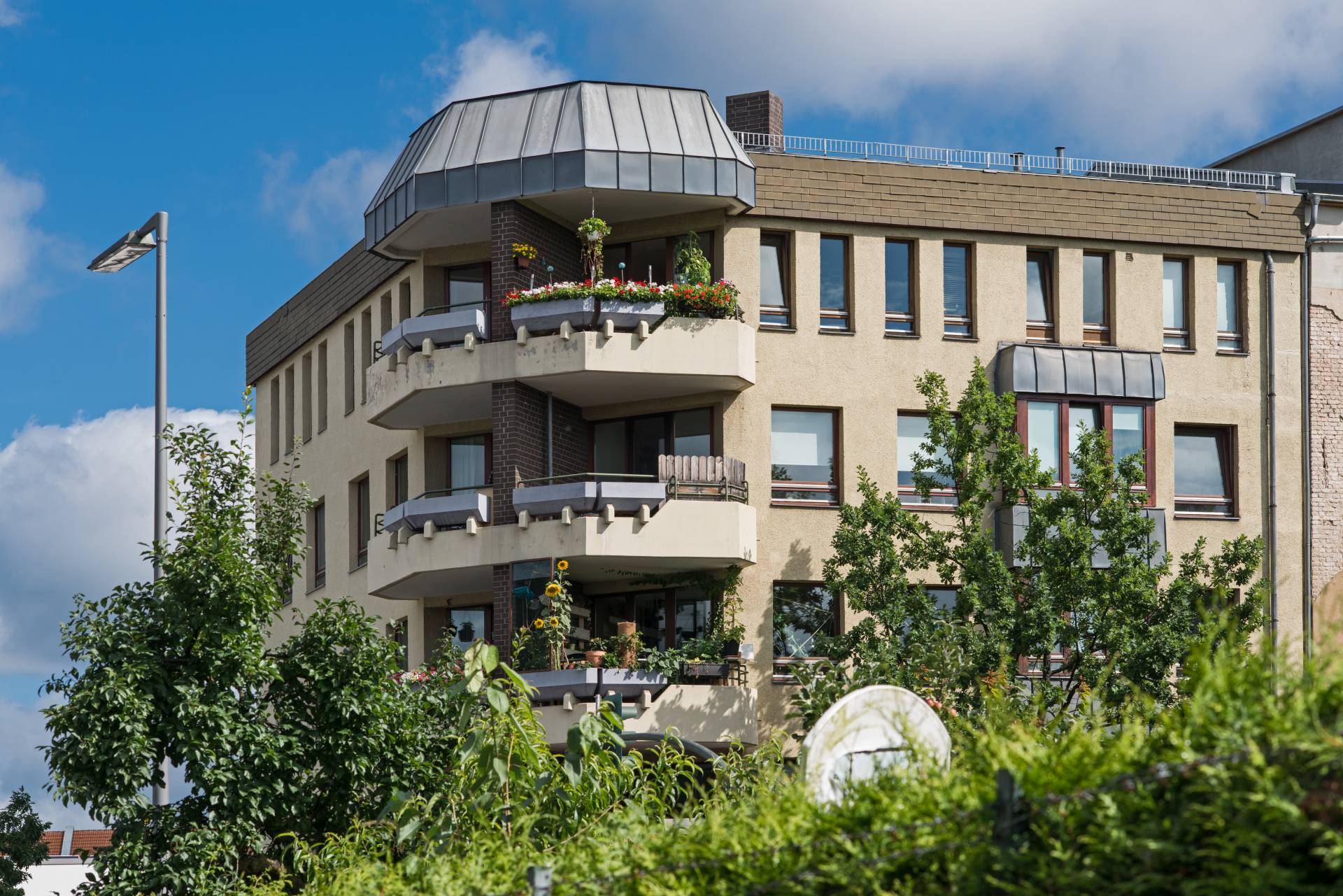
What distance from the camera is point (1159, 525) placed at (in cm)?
3303

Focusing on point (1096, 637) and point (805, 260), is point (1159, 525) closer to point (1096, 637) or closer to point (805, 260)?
point (1096, 637)

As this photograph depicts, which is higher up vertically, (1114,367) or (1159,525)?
(1114,367)

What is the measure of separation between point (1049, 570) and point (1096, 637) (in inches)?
49.1

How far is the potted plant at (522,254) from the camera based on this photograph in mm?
32156

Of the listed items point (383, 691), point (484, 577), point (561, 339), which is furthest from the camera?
point (484, 577)

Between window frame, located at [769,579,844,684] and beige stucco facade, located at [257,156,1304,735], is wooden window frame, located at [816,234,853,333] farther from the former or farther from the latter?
window frame, located at [769,579,844,684]

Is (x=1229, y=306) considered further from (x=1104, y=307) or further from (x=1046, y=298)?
(x=1046, y=298)

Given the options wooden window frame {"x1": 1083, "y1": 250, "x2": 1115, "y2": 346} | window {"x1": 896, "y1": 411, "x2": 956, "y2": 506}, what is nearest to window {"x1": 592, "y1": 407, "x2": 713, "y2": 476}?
window {"x1": 896, "y1": 411, "x2": 956, "y2": 506}

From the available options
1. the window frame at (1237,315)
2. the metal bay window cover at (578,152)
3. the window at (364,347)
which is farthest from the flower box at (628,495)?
the window frame at (1237,315)

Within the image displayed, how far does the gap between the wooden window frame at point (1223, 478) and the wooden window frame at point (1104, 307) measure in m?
2.16

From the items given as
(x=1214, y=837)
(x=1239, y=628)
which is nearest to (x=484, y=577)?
(x=1239, y=628)

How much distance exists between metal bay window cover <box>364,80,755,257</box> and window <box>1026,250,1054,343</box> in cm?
561

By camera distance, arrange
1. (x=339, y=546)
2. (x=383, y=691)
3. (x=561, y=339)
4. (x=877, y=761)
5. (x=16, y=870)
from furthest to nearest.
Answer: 1. (x=339, y=546)
2. (x=561, y=339)
3. (x=16, y=870)
4. (x=383, y=691)
5. (x=877, y=761)

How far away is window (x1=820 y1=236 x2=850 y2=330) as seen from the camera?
1312 inches
